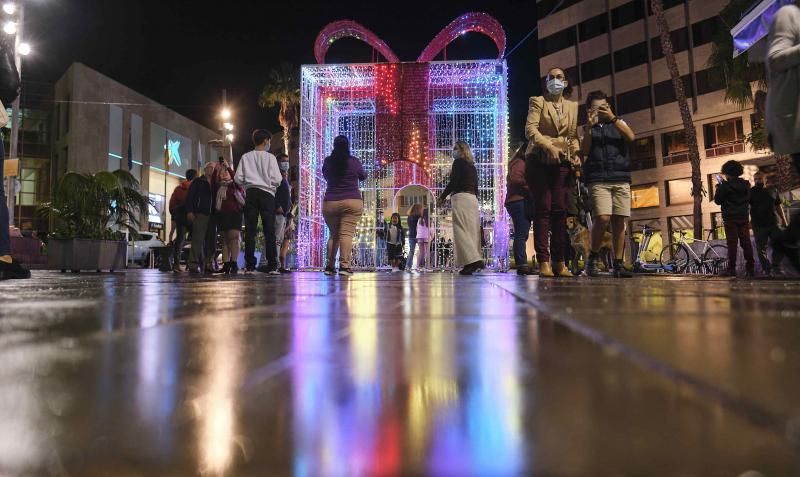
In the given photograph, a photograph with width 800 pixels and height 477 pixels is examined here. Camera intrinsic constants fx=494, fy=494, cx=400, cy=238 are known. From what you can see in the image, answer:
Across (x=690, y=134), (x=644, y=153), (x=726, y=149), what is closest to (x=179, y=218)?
(x=690, y=134)

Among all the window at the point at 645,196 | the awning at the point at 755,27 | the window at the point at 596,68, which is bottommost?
the awning at the point at 755,27

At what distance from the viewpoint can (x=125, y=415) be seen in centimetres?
49

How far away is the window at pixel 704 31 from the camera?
94.9 feet

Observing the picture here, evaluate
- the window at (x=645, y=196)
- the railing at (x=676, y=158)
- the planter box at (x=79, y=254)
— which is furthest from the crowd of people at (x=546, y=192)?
the window at (x=645, y=196)

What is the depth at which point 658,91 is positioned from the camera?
31219 mm

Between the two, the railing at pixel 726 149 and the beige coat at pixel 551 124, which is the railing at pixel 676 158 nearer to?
the railing at pixel 726 149

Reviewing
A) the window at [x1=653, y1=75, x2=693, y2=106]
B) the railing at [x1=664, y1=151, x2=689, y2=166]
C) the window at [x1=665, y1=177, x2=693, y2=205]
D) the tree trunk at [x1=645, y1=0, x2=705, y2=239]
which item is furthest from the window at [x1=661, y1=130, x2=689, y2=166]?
the tree trunk at [x1=645, y1=0, x2=705, y2=239]

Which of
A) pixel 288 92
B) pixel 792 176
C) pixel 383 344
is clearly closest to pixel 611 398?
pixel 383 344

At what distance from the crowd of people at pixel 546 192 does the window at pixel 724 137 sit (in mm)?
23069

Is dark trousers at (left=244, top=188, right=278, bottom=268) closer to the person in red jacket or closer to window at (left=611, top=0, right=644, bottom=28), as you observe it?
the person in red jacket

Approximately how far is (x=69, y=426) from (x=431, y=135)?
15195 mm

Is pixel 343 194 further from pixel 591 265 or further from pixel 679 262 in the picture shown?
pixel 679 262

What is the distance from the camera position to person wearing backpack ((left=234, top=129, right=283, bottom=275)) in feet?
24.2

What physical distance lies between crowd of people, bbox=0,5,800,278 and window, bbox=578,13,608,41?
3075 centimetres
